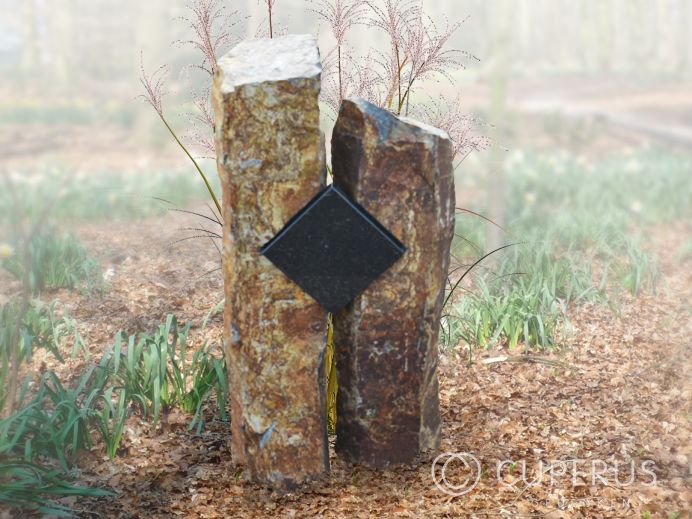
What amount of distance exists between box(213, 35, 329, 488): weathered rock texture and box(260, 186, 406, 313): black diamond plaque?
0.04 metres

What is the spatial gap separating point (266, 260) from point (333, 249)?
206 mm

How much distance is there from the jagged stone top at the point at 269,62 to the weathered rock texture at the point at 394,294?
187 millimetres

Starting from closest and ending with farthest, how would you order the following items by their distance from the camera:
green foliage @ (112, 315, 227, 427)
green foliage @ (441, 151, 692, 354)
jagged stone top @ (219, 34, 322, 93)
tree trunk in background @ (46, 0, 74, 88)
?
jagged stone top @ (219, 34, 322, 93), green foliage @ (112, 315, 227, 427), green foliage @ (441, 151, 692, 354), tree trunk in background @ (46, 0, 74, 88)

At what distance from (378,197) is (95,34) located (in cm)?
2122

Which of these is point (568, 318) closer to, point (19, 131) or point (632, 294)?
point (632, 294)

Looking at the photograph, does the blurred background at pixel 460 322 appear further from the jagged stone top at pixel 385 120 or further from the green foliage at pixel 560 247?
the jagged stone top at pixel 385 120

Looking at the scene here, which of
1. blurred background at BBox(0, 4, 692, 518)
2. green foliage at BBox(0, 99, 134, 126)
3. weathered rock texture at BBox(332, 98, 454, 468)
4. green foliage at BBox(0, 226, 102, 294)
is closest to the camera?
weathered rock texture at BBox(332, 98, 454, 468)

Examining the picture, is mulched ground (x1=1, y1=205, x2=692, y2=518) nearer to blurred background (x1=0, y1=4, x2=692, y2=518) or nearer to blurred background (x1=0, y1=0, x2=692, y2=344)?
blurred background (x1=0, y1=4, x2=692, y2=518)

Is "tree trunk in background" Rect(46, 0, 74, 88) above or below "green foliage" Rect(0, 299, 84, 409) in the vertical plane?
above

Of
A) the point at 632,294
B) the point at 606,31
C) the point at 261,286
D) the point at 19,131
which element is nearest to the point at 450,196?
the point at 261,286

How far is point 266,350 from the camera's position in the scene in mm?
2336

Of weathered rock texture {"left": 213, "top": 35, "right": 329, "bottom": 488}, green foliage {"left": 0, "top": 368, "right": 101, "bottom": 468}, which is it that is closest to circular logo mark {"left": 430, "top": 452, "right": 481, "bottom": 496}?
weathered rock texture {"left": 213, "top": 35, "right": 329, "bottom": 488}

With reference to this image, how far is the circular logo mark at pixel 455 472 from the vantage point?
8.25ft

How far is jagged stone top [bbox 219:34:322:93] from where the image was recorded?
2.15 metres
